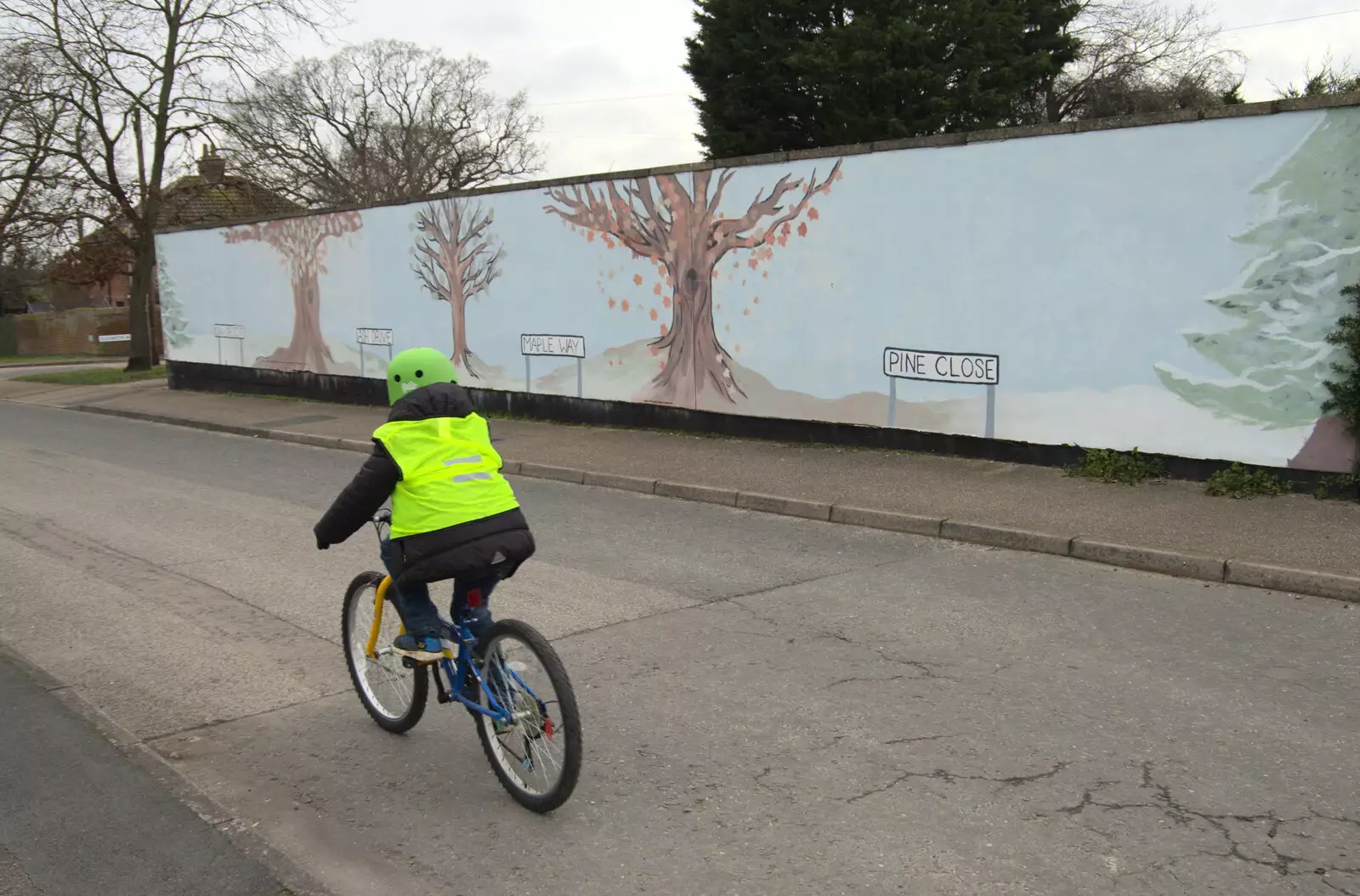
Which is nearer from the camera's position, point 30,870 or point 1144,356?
point 30,870

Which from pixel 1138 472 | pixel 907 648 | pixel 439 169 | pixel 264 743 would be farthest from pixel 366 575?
pixel 439 169

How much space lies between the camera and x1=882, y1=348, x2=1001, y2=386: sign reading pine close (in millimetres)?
10070

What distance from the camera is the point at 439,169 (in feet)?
152

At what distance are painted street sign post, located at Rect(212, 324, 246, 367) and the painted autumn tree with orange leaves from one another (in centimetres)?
1029

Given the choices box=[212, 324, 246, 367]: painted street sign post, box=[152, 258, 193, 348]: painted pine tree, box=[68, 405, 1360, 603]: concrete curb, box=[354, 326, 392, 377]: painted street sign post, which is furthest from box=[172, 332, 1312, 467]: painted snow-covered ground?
box=[152, 258, 193, 348]: painted pine tree

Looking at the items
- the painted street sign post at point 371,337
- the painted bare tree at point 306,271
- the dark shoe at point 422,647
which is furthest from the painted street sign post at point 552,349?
the dark shoe at point 422,647

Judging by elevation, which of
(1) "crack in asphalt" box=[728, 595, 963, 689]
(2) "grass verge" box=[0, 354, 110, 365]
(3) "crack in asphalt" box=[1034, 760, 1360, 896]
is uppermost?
(3) "crack in asphalt" box=[1034, 760, 1360, 896]

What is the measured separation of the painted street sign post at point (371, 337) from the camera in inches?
687

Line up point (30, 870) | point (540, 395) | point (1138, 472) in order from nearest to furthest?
point (30, 870), point (1138, 472), point (540, 395)

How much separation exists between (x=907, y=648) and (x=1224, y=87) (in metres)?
34.2

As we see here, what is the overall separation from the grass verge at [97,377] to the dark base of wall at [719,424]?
287 inches

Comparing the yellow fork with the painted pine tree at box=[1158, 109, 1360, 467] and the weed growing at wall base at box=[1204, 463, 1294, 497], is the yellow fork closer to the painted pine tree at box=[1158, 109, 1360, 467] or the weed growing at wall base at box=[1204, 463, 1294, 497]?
the weed growing at wall base at box=[1204, 463, 1294, 497]

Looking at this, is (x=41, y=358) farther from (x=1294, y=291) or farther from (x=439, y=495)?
(x=439, y=495)

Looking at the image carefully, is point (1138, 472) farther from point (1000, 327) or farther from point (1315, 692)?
point (1315, 692)
